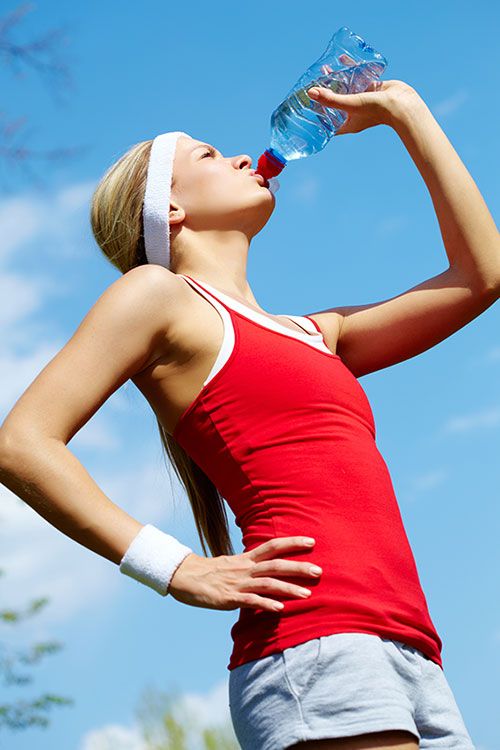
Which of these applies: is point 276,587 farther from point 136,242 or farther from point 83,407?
point 136,242

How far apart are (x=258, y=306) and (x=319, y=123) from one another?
1045 mm

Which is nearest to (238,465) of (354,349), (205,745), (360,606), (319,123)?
(360,606)

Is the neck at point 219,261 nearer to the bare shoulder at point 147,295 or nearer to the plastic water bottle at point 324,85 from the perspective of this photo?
the bare shoulder at point 147,295

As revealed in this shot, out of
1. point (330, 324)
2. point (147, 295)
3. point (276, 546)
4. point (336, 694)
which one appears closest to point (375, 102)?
point (330, 324)

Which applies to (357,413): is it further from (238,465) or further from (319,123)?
(319,123)

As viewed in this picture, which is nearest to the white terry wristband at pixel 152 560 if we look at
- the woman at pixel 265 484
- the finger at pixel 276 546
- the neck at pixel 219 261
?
the woman at pixel 265 484

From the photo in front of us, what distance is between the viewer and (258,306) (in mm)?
2844

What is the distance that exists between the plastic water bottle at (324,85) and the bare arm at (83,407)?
4.23ft

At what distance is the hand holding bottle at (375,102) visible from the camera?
10.0 feet

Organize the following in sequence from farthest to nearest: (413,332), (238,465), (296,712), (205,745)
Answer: (205,745), (413,332), (238,465), (296,712)

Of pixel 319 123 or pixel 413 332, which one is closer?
pixel 413 332

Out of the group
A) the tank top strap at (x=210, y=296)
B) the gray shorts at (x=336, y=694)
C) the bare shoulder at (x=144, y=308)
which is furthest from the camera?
the tank top strap at (x=210, y=296)

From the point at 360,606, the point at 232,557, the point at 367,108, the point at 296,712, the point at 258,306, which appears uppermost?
the point at 367,108

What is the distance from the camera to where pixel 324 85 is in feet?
11.8
